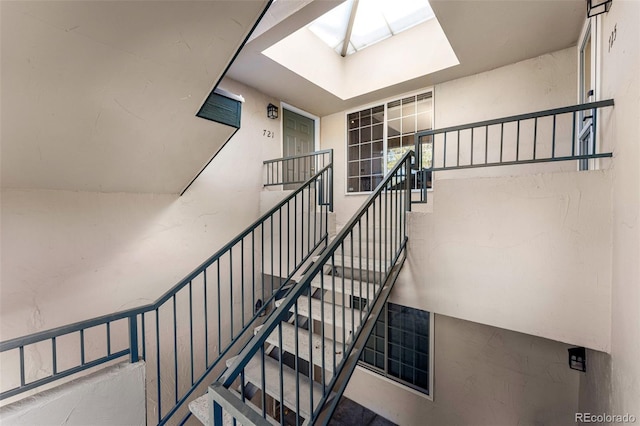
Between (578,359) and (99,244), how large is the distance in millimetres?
4687

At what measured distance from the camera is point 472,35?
260cm

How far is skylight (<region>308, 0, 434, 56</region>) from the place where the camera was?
327 cm

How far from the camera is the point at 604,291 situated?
5.08 feet

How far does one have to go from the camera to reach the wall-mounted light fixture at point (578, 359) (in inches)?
98.1

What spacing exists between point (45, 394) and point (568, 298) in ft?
10.5

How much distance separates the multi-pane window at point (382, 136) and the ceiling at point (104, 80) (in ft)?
9.26

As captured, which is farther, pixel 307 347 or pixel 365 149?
pixel 365 149

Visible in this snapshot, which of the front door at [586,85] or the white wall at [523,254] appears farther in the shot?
the front door at [586,85]

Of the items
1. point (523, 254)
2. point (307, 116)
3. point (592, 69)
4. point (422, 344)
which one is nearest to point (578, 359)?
point (422, 344)

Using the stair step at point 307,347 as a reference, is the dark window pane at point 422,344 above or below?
below

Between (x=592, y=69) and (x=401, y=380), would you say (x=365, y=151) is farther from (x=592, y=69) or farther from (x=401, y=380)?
(x=401, y=380)

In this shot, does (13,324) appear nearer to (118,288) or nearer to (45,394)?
(118,288)

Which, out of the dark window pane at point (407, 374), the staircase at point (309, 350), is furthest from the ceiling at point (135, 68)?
the dark window pane at point (407, 374)

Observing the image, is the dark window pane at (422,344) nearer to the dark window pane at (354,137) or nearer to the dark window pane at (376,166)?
the dark window pane at (376,166)
